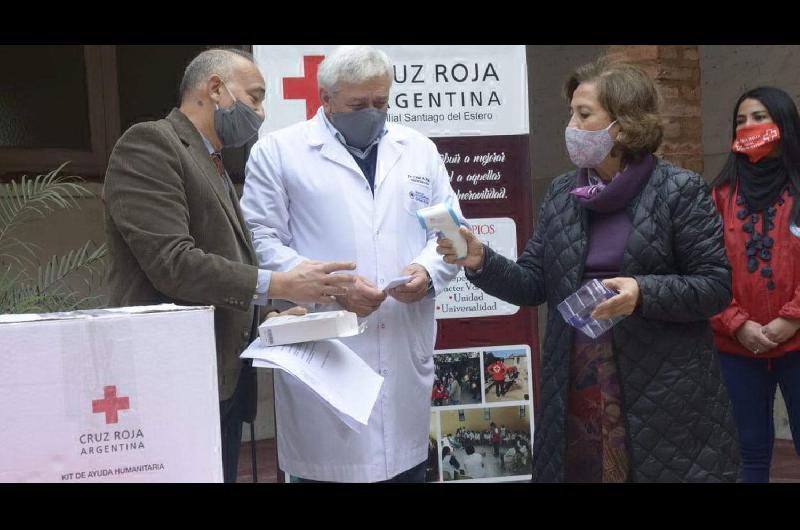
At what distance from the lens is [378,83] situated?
2820 mm

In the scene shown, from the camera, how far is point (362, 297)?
2719mm

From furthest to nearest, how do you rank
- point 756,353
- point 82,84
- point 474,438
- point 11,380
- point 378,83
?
point 82,84 → point 474,438 → point 756,353 → point 378,83 → point 11,380

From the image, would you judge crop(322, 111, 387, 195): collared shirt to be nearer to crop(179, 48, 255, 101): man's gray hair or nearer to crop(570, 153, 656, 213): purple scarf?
crop(179, 48, 255, 101): man's gray hair

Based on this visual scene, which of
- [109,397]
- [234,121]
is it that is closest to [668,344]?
[234,121]

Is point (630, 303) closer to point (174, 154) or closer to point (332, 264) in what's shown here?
point (332, 264)

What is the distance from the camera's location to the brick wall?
16.1 feet

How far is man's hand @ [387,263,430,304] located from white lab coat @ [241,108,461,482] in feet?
0.14

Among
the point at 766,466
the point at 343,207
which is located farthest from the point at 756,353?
the point at 343,207

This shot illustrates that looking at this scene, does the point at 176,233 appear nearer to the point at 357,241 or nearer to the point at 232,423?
the point at 232,423

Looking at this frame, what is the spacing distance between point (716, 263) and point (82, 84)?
4.22 metres

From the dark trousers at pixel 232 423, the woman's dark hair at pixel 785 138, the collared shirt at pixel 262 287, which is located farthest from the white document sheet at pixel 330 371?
the woman's dark hair at pixel 785 138

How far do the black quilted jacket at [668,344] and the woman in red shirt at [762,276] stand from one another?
1.11 metres

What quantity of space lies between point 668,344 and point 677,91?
278cm

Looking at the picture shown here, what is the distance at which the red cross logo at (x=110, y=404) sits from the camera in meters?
1.38
